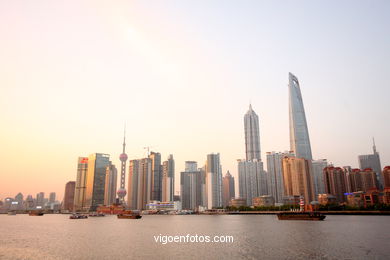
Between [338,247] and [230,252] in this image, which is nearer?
[230,252]

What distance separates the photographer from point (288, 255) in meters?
55.2

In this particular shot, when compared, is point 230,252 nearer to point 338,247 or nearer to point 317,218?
point 338,247

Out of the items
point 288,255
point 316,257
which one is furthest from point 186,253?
point 316,257

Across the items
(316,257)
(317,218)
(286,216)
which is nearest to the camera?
(316,257)

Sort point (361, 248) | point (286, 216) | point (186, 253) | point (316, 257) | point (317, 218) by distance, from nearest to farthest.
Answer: point (316, 257)
point (186, 253)
point (361, 248)
point (317, 218)
point (286, 216)

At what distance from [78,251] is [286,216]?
13800cm

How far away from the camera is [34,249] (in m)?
67.0

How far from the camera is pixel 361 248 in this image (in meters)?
62.5

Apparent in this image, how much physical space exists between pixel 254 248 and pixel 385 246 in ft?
91.4

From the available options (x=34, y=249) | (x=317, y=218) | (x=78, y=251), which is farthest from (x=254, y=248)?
(x=317, y=218)

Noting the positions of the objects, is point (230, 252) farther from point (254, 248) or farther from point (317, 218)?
point (317, 218)

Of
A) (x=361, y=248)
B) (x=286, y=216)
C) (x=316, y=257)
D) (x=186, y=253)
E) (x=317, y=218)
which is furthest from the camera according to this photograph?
(x=286, y=216)

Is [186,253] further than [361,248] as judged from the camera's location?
No

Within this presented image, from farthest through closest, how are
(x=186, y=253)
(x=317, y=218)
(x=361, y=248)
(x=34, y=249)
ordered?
(x=317, y=218) → (x=34, y=249) → (x=361, y=248) → (x=186, y=253)
